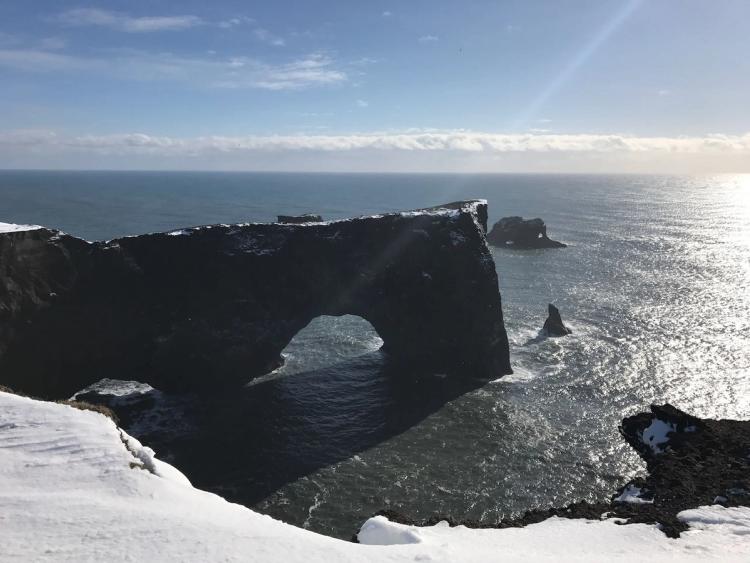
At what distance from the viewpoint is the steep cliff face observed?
42594mm

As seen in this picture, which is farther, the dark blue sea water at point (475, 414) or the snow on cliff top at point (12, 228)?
the snow on cliff top at point (12, 228)

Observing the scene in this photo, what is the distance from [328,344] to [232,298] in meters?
14.4

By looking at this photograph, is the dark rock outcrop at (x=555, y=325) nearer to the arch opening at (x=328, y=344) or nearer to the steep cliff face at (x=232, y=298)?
the steep cliff face at (x=232, y=298)

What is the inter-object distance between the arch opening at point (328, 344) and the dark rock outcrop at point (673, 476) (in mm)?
29021

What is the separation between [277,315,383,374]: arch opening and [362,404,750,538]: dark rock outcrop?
29.0 m

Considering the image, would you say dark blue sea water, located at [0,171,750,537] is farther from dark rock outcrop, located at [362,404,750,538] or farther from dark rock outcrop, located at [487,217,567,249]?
dark rock outcrop, located at [487,217,567,249]

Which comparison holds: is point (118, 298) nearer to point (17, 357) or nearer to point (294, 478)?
point (17, 357)

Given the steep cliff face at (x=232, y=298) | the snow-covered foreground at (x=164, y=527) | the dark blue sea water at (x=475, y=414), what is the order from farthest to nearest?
the steep cliff face at (x=232, y=298) < the dark blue sea water at (x=475, y=414) < the snow-covered foreground at (x=164, y=527)

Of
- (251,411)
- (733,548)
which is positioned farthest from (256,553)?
(251,411)

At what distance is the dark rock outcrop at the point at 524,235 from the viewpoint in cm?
11525

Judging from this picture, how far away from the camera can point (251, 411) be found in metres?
44.1

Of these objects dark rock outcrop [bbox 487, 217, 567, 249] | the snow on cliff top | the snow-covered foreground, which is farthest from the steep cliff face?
dark rock outcrop [bbox 487, 217, 567, 249]

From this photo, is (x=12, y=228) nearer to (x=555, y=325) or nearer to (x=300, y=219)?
(x=300, y=219)

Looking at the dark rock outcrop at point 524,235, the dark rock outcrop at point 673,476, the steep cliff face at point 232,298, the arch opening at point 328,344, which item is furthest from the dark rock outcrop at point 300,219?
the dark rock outcrop at point 524,235
